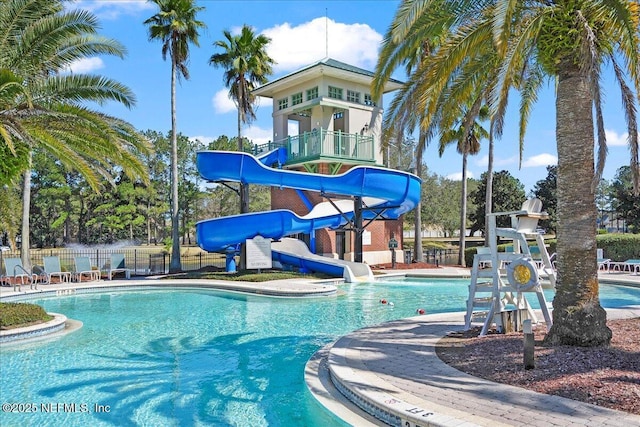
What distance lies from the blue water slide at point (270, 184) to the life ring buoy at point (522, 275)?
13805mm

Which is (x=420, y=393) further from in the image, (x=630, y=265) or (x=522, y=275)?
(x=630, y=265)

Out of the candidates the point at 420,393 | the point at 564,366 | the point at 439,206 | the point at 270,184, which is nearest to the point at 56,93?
the point at 420,393

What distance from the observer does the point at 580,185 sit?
7734 millimetres

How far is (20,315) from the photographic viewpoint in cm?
1174

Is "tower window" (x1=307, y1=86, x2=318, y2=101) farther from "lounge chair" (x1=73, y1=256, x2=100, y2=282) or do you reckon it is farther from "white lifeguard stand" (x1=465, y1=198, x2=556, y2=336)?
"white lifeguard stand" (x1=465, y1=198, x2=556, y2=336)

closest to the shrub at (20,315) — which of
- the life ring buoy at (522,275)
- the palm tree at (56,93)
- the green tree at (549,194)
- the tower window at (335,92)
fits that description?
the palm tree at (56,93)

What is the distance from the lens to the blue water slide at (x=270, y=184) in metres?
21.7

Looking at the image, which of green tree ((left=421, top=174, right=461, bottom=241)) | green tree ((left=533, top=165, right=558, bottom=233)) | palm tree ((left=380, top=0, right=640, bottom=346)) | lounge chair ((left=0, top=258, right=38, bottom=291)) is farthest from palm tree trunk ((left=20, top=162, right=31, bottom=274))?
green tree ((left=421, top=174, right=461, bottom=241))

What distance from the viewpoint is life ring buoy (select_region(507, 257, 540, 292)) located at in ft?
28.4

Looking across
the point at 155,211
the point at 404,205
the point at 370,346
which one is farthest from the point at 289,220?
the point at 155,211

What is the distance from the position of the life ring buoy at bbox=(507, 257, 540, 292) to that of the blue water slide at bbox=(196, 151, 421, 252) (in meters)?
13.8

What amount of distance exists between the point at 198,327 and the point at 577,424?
954cm

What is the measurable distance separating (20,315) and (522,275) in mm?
10832

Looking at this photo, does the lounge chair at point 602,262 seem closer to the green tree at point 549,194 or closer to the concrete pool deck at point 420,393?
the concrete pool deck at point 420,393
